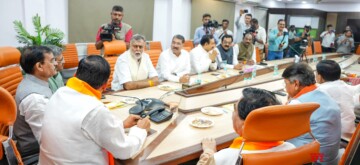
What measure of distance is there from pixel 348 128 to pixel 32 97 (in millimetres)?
2264

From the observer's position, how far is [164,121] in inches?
73.9

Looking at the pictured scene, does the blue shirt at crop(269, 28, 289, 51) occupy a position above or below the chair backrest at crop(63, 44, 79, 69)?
above

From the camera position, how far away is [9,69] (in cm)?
218

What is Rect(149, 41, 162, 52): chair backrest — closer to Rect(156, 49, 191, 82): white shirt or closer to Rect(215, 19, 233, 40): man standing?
Rect(215, 19, 233, 40): man standing

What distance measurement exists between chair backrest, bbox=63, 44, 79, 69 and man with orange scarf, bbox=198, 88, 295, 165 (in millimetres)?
4105

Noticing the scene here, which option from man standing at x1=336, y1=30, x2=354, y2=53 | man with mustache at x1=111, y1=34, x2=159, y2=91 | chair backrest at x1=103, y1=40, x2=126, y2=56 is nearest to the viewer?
man with mustache at x1=111, y1=34, x2=159, y2=91

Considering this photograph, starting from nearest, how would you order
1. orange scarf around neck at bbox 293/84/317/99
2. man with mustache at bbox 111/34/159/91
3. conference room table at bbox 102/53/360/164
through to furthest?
conference room table at bbox 102/53/360/164
orange scarf around neck at bbox 293/84/317/99
man with mustache at bbox 111/34/159/91

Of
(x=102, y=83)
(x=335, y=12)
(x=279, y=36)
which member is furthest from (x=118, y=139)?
(x=335, y=12)

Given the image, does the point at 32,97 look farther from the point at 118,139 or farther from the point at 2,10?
the point at 2,10

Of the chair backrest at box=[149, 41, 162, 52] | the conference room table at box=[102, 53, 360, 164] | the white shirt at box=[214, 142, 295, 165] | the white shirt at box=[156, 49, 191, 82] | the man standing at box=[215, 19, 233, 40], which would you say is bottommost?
the conference room table at box=[102, 53, 360, 164]

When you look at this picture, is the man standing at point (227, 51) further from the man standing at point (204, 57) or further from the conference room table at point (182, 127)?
the conference room table at point (182, 127)

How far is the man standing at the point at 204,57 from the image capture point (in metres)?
4.14

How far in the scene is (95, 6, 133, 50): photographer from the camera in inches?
157

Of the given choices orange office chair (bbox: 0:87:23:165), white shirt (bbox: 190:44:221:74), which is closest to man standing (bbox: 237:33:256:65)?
white shirt (bbox: 190:44:221:74)
